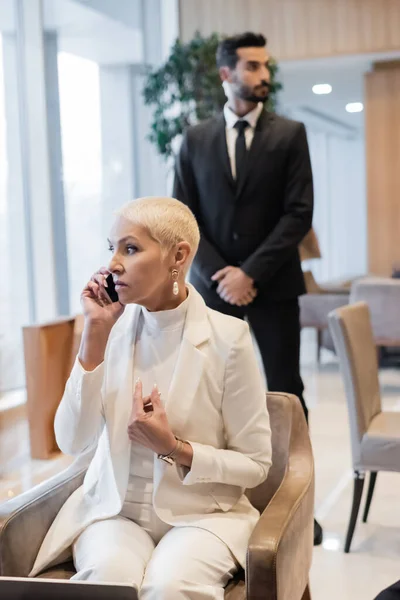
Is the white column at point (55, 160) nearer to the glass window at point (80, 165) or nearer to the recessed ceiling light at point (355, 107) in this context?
the glass window at point (80, 165)

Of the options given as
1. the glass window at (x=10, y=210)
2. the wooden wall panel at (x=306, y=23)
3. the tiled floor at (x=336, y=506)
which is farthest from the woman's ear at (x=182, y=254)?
the wooden wall panel at (x=306, y=23)

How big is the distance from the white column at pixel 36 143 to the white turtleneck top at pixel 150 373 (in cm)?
383

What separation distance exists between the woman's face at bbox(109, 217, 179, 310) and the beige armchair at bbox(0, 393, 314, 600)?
19.2 inches

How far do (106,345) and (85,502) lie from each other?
378 millimetres

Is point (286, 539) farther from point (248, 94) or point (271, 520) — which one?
point (248, 94)

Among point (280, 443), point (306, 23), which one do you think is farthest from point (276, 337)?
point (306, 23)

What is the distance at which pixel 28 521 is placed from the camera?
1.80 m

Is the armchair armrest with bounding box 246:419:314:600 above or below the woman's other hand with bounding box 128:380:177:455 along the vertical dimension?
below

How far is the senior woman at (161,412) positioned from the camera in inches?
69.8

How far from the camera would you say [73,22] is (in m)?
6.05

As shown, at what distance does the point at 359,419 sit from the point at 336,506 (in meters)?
0.76

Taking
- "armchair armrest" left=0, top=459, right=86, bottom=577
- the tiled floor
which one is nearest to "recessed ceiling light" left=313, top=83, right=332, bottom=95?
the tiled floor

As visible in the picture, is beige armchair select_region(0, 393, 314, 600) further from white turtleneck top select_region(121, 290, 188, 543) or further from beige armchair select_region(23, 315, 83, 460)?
beige armchair select_region(23, 315, 83, 460)

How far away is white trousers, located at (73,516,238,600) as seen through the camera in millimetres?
1623
